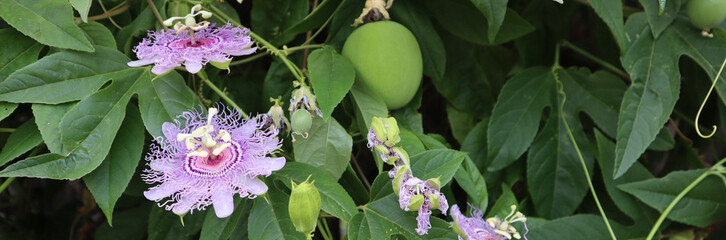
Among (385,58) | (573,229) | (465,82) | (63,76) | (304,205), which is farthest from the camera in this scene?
(465,82)

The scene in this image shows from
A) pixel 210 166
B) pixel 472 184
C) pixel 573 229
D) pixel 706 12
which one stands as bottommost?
pixel 573 229

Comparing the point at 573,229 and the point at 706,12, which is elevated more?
the point at 706,12

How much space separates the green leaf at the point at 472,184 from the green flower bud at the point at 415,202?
162 millimetres

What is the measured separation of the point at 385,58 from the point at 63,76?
428 mm

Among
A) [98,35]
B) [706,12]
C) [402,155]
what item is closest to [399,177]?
[402,155]

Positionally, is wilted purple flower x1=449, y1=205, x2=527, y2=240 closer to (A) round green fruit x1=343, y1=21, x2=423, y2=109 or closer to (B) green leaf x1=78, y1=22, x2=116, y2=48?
(A) round green fruit x1=343, y1=21, x2=423, y2=109

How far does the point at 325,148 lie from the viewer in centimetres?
87

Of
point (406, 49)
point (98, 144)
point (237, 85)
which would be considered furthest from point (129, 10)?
point (406, 49)

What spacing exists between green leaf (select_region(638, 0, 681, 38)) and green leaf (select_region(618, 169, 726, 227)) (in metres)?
0.23

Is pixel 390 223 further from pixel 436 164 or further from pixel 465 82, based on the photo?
pixel 465 82

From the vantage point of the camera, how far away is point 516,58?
1.32 m

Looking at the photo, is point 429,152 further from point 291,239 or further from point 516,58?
point 516,58

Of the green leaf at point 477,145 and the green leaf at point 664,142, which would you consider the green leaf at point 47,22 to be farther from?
the green leaf at point 664,142

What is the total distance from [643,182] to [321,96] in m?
0.54
